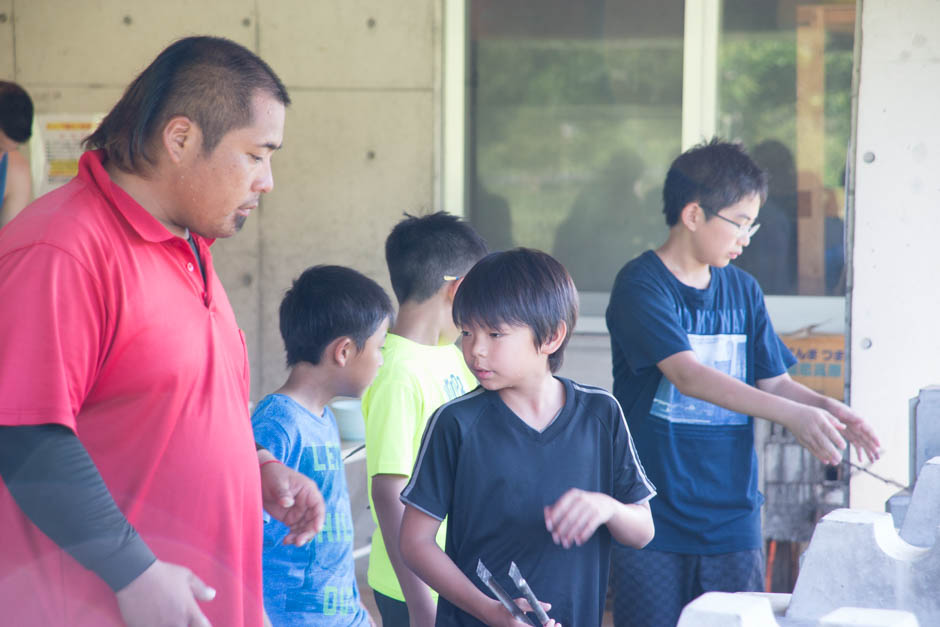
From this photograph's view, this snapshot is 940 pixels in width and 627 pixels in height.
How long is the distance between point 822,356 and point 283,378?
2.57 metres

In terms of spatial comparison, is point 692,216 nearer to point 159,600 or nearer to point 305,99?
point 159,600

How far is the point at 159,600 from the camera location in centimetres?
147

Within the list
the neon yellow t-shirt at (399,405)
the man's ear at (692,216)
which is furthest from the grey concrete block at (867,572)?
the man's ear at (692,216)

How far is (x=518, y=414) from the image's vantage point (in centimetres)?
197

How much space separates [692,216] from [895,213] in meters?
1.01

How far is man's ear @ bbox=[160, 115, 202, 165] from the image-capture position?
1619 mm

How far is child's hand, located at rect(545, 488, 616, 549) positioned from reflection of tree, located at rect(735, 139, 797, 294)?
3588 mm

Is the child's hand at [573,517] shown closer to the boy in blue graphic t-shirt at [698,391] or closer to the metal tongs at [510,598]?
the metal tongs at [510,598]

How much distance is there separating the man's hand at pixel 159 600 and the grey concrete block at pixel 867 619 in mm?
844

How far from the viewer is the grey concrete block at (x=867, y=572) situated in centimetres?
156

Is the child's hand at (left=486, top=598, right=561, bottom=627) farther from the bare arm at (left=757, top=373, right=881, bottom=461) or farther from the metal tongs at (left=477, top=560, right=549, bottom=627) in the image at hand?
the bare arm at (left=757, top=373, right=881, bottom=461)

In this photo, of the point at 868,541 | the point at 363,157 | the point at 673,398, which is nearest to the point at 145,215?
the point at 868,541

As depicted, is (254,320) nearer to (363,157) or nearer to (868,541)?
(363,157)

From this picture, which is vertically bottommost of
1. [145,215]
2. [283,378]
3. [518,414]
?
[283,378]
